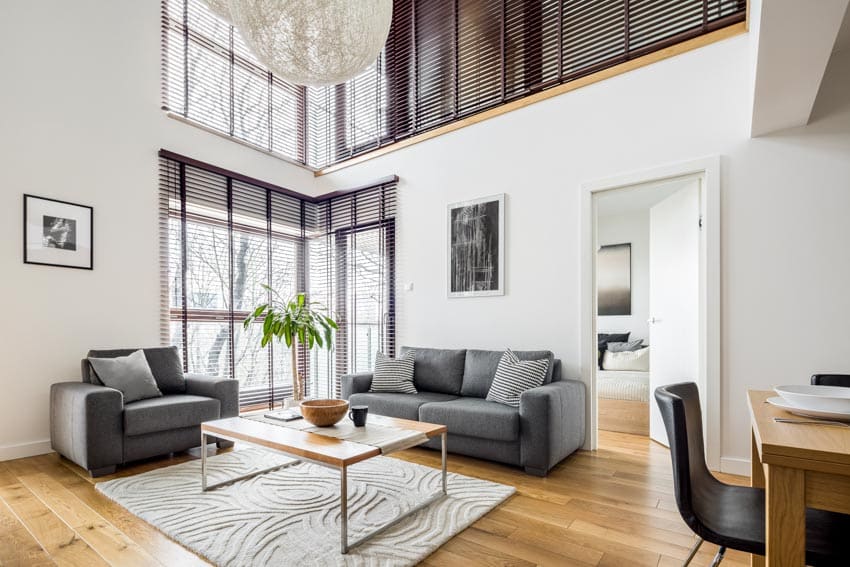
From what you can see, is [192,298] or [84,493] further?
[192,298]

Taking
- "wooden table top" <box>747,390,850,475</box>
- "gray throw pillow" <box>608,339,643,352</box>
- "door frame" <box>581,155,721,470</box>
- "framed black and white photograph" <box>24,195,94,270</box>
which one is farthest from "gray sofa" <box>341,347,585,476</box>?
"framed black and white photograph" <box>24,195,94,270</box>

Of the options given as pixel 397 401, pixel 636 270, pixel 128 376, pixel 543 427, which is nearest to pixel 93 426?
pixel 128 376

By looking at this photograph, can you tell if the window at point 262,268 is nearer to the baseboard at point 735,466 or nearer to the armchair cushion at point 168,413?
the armchair cushion at point 168,413

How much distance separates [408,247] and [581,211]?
1885mm

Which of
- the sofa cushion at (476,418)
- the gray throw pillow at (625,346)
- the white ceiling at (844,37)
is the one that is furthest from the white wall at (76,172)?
the white ceiling at (844,37)

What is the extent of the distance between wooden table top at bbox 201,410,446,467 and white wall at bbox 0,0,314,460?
6.12ft

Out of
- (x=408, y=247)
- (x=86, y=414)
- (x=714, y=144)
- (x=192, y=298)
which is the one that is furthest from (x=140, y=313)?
(x=714, y=144)

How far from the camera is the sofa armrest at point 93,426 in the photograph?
292cm

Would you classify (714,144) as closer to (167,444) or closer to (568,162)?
(568,162)

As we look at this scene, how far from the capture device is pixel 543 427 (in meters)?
2.95

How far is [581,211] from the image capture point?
3.72 metres

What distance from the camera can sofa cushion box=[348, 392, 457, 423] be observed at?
360 cm

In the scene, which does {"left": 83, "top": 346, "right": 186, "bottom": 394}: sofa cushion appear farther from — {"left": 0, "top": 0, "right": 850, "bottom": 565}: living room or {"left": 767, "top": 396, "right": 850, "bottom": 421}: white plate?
{"left": 767, "top": 396, "right": 850, "bottom": 421}: white plate

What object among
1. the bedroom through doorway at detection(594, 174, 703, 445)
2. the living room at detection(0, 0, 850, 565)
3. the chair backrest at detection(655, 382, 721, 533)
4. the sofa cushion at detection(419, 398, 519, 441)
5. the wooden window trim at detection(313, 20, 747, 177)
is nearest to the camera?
the chair backrest at detection(655, 382, 721, 533)
